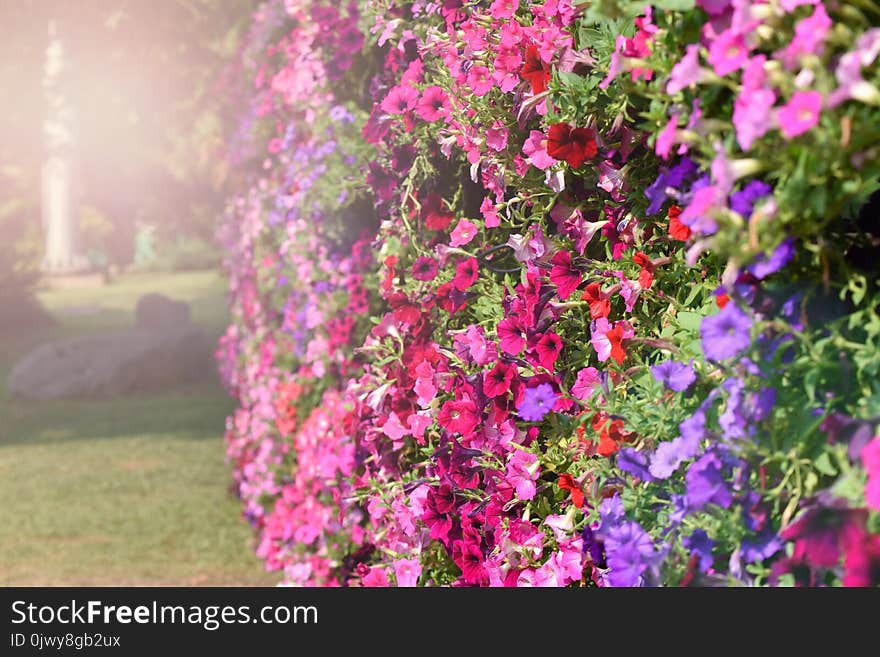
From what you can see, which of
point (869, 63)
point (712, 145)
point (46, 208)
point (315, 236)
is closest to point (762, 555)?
point (712, 145)

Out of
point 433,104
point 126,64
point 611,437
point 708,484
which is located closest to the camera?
point 708,484

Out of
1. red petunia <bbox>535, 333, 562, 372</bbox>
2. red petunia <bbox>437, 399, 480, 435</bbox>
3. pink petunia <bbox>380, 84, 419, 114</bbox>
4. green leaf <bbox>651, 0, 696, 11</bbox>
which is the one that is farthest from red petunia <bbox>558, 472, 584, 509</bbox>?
pink petunia <bbox>380, 84, 419, 114</bbox>

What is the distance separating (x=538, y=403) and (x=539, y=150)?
2.18 feet

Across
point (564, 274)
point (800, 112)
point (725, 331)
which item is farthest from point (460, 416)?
Result: point (800, 112)

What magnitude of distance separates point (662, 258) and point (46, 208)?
41181 mm

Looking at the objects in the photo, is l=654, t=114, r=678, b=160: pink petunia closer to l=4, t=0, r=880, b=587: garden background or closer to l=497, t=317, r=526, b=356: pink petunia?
l=4, t=0, r=880, b=587: garden background

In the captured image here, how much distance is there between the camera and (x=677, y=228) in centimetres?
233

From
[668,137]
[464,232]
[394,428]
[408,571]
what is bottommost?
[408,571]

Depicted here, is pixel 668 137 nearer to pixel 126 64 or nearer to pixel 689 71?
pixel 689 71

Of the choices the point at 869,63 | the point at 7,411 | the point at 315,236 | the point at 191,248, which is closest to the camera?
the point at 869,63

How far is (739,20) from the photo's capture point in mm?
1673

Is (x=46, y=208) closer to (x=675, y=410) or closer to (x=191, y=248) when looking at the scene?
(x=191, y=248)

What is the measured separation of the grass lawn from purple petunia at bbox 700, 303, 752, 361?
4.87m
